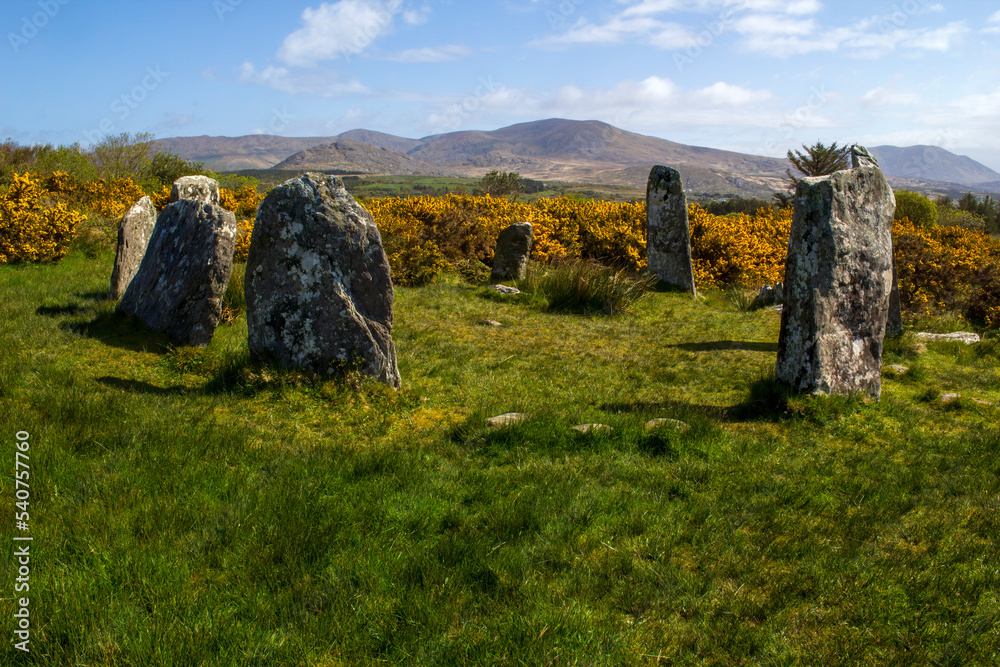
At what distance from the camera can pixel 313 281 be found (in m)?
6.61

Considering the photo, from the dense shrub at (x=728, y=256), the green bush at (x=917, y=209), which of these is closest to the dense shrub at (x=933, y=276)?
the dense shrub at (x=728, y=256)

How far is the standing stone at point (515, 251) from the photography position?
55.6ft

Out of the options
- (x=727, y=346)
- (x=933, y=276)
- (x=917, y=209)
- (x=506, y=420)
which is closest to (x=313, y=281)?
(x=506, y=420)

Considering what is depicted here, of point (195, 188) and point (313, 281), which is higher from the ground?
point (195, 188)

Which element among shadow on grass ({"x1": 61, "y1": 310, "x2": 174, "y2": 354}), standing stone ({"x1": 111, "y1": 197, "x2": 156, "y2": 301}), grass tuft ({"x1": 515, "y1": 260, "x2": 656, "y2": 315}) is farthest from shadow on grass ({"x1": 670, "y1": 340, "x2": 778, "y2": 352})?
standing stone ({"x1": 111, "y1": 197, "x2": 156, "y2": 301})

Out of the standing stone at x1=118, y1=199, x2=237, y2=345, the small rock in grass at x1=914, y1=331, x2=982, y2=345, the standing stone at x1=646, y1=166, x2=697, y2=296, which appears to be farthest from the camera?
the standing stone at x1=646, y1=166, x2=697, y2=296

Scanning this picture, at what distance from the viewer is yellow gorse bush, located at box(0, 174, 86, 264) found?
13.5 meters

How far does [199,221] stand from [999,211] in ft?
195

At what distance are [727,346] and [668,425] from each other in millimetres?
5352

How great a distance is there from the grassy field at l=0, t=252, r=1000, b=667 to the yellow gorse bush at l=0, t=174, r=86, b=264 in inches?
309

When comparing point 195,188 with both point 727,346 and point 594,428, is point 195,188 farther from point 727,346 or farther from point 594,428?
point 727,346

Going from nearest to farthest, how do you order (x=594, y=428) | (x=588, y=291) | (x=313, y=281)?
(x=594, y=428) < (x=313, y=281) < (x=588, y=291)

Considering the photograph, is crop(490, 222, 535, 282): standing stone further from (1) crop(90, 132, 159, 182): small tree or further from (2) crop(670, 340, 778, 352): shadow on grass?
(1) crop(90, 132, 159, 182): small tree

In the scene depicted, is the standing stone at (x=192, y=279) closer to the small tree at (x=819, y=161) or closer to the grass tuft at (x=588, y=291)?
the grass tuft at (x=588, y=291)
